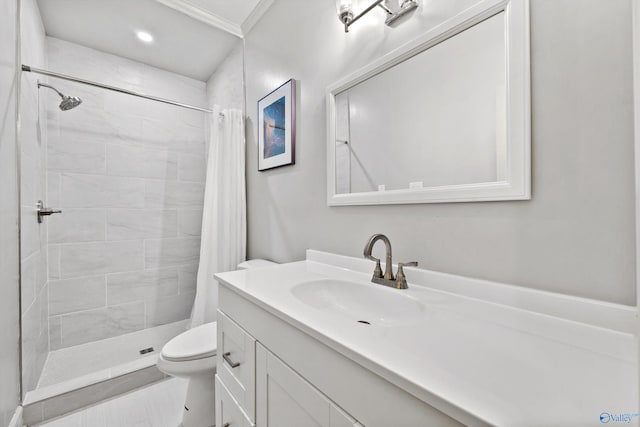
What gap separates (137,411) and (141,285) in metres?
1.06

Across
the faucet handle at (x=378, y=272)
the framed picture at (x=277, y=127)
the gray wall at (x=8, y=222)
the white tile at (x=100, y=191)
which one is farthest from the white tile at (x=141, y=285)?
the faucet handle at (x=378, y=272)

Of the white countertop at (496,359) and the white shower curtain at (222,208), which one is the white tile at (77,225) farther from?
the white countertop at (496,359)

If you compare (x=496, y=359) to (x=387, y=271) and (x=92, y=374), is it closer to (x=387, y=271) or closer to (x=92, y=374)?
(x=387, y=271)

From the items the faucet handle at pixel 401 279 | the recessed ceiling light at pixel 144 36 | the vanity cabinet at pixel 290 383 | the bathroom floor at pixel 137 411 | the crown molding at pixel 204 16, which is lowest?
the bathroom floor at pixel 137 411

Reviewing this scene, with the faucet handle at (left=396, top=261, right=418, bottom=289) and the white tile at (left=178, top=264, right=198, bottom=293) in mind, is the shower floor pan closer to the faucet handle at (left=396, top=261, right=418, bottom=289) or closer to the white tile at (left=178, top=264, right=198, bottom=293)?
the white tile at (left=178, top=264, right=198, bottom=293)

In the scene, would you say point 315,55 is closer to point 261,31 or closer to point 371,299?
point 261,31

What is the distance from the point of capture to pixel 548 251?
0.65 m

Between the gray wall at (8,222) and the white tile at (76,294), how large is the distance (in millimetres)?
859

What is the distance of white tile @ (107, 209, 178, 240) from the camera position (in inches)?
83.1

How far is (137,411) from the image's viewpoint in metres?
1.43

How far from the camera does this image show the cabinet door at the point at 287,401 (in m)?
0.57

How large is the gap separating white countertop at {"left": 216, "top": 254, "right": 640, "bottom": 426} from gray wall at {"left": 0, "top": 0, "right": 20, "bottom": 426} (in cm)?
114

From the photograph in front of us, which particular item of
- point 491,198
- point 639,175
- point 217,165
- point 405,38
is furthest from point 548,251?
point 217,165

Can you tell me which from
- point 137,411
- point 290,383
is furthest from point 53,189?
→ point 290,383
